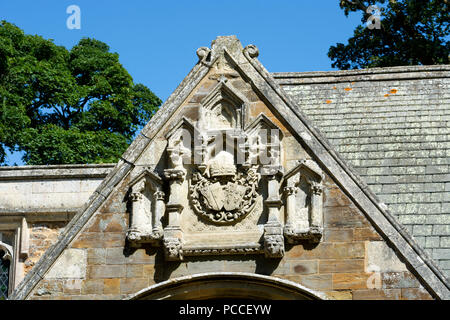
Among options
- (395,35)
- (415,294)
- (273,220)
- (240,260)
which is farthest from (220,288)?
(395,35)

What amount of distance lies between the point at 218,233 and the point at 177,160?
3.07 ft

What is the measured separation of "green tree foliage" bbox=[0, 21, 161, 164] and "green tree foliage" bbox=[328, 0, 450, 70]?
6.02m

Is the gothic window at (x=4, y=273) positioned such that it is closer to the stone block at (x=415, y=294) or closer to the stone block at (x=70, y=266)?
the stone block at (x=70, y=266)

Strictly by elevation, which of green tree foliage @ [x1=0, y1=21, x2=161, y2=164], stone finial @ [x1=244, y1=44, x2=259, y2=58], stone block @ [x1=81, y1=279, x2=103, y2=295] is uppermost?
green tree foliage @ [x1=0, y1=21, x2=161, y2=164]

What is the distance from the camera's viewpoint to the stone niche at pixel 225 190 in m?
12.6

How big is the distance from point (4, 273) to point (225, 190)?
5.10m

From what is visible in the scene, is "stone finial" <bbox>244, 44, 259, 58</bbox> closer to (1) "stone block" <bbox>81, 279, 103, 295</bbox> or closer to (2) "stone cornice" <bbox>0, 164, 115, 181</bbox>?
(1) "stone block" <bbox>81, 279, 103, 295</bbox>

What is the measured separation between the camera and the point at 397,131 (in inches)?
599

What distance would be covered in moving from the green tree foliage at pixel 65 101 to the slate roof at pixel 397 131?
447 inches

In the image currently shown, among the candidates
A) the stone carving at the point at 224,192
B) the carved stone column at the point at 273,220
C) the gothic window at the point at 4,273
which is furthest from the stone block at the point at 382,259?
the gothic window at the point at 4,273

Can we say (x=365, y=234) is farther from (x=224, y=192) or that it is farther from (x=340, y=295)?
(x=224, y=192)

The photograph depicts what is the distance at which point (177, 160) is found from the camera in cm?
1298

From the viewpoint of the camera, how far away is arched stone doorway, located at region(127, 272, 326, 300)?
488 inches

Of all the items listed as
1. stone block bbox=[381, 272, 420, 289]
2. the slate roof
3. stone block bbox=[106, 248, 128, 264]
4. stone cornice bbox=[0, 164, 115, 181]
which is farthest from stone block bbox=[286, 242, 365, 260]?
stone cornice bbox=[0, 164, 115, 181]
